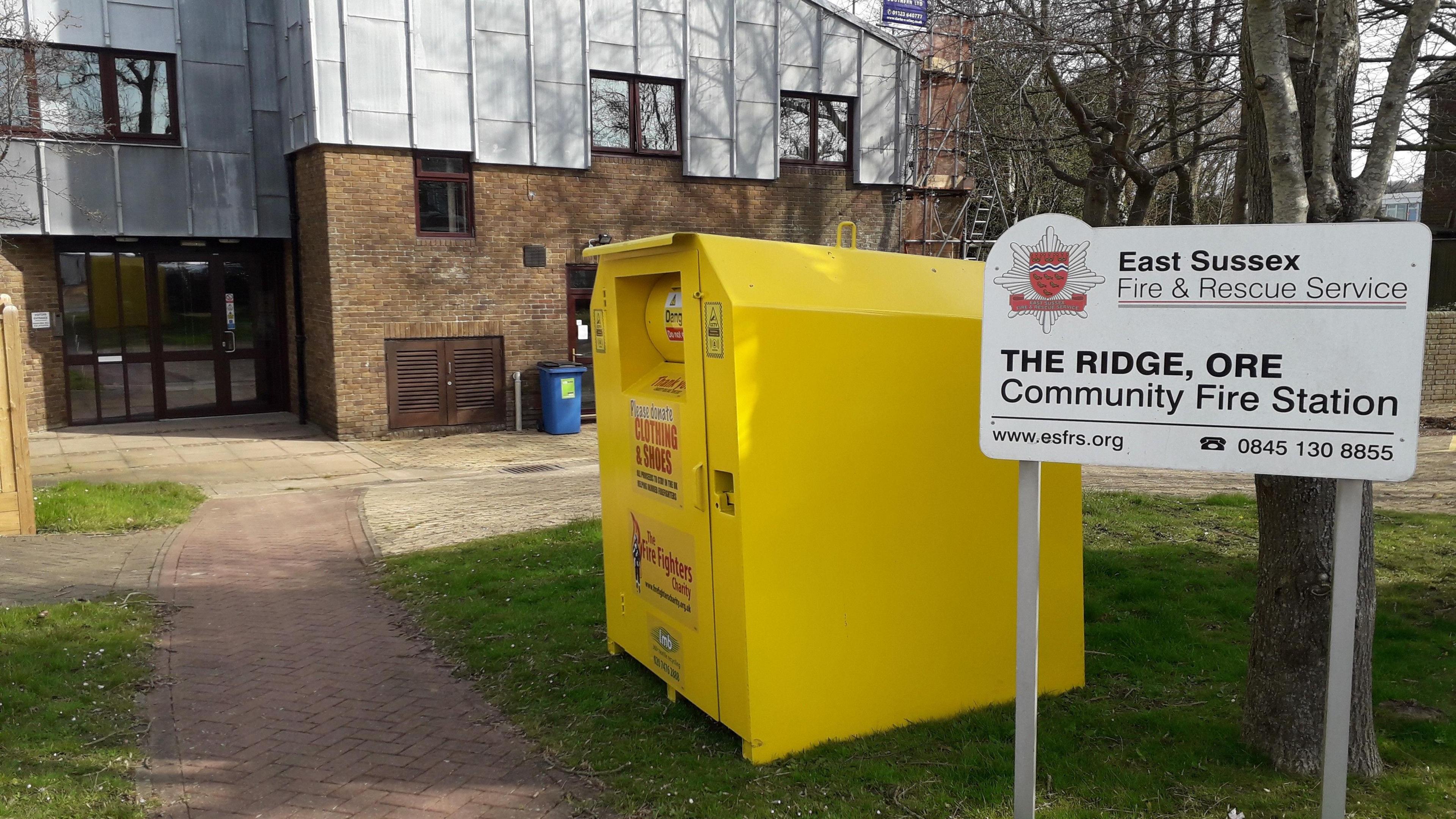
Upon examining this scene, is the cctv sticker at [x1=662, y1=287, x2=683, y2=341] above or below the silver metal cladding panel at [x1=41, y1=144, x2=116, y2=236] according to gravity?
below

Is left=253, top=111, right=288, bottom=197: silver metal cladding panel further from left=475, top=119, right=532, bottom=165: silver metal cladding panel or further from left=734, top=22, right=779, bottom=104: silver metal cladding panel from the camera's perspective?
left=734, top=22, right=779, bottom=104: silver metal cladding panel

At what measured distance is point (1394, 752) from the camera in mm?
4277

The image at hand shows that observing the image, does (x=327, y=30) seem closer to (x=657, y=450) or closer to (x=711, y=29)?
(x=711, y=29)

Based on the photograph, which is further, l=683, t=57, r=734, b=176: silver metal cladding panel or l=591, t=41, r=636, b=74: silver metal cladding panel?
l=683, t=57, r=734, b=176: silver metal cladding panel

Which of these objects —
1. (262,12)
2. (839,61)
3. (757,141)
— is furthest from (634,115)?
(262,12)

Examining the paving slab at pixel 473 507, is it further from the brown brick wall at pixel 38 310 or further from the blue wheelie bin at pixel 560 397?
the brown brick wall at pixel 38 310

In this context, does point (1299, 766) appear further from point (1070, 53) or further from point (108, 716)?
point (1070, 53)

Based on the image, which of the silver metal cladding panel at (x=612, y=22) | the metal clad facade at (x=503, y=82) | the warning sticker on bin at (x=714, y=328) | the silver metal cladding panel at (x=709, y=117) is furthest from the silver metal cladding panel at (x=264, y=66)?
the warning sticker on bin at (x=714, y=328)

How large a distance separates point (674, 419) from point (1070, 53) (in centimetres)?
954

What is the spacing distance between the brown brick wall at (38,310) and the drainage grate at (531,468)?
7.33 m

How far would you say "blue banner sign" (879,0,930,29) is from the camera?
19906mm

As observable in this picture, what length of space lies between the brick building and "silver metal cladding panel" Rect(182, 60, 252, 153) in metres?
0.03

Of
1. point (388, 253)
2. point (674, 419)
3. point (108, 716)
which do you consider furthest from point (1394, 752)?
point (388, 253)

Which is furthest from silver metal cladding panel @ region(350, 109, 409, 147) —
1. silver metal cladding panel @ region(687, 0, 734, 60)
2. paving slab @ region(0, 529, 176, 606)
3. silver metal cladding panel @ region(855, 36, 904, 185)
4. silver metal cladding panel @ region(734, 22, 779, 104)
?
silver metal cladding panel @ region(855, 36, 904, 185)
